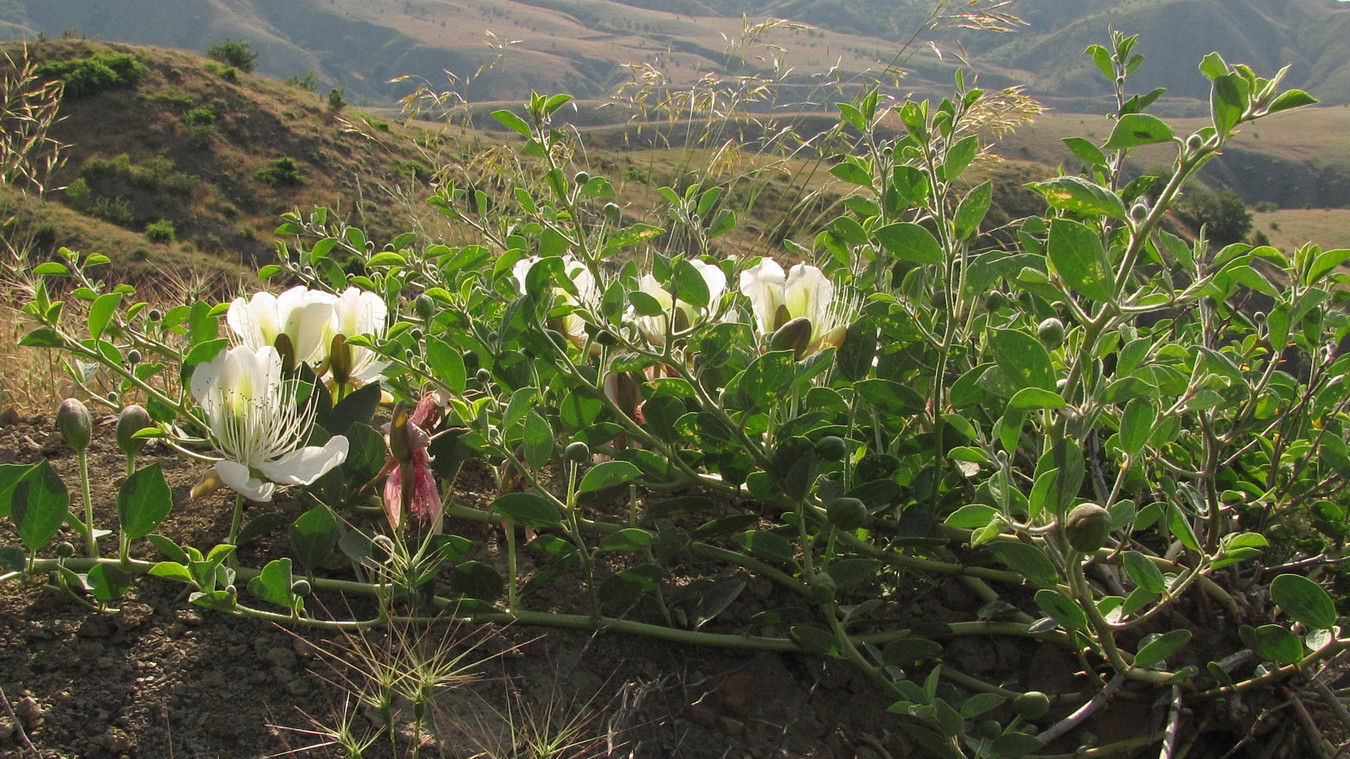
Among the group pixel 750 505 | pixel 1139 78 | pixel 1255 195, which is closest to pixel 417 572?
pixel 750 505

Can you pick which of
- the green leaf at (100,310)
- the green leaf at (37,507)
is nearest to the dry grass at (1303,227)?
the green leaf at (100,310)

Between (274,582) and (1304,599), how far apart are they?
1173 mm

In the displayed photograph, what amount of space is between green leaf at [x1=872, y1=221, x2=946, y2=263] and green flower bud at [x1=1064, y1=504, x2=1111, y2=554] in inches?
12.0

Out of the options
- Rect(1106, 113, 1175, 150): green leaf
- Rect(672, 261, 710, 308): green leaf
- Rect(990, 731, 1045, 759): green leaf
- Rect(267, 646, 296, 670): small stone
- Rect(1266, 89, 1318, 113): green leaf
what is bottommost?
Rect(267, 646, 296, 670): small stone

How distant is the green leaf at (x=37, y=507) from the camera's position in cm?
100

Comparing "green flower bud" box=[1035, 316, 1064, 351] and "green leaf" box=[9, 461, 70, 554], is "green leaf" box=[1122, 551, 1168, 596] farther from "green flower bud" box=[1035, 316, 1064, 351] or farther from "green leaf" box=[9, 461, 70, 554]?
"green leaf" box=[9, 461, 70, 554]

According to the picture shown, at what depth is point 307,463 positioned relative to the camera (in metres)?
1.12

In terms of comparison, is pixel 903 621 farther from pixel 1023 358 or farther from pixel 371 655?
pixel 371 655

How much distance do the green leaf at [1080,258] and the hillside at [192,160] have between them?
641 inches

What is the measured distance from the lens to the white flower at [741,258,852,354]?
127 centimetres

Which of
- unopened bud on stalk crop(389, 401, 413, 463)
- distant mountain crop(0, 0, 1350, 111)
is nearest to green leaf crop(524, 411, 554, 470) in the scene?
unopened bud on stalk crop(389, 401, 413, 463)

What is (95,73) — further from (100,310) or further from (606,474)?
(606,474)

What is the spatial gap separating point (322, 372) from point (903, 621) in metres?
0.98

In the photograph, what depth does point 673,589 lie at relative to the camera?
54.0 inches
